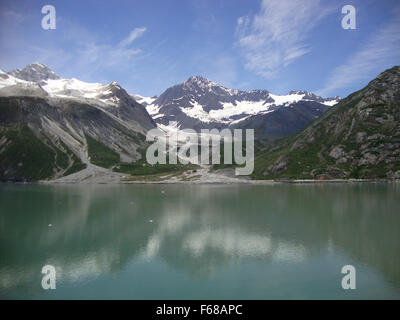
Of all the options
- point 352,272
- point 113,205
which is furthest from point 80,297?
point 113,205

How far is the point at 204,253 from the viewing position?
45281 mm

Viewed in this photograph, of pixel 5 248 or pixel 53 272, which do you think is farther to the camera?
pixel 5 248

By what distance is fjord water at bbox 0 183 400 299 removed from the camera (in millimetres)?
32219

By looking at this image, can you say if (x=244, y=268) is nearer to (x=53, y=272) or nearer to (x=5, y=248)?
(x=53, y=272)

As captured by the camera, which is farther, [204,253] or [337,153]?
[337,153]

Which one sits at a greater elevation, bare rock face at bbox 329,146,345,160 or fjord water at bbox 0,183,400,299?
bare rock face at bbox 329,146,345,160

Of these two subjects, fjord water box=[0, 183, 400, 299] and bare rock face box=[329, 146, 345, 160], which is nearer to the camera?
fjord water box=[0, 183, 400, 299]

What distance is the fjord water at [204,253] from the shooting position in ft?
106

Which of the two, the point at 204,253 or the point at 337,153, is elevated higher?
the point at 337,153

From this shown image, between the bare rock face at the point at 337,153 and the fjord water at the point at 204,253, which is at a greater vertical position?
the bare rock face at the point at 337,153

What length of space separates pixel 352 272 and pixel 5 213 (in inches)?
3152

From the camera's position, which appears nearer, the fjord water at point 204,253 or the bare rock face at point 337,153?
the fjord water at point 204,253
